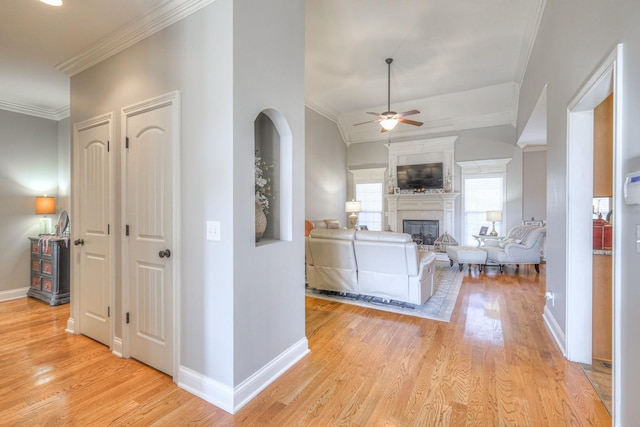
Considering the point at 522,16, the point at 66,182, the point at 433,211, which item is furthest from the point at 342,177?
the point at 66,182

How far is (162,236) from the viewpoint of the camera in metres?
2.34

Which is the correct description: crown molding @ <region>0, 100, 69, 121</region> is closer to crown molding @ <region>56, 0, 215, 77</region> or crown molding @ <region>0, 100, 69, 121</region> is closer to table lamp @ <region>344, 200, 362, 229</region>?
crown molding @ <region>56, 0, 215, 77</region>

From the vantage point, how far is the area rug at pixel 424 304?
3.65 meters

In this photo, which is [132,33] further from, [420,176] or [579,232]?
[420,176]

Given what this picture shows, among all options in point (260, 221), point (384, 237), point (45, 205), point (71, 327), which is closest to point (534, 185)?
point (384, 237)

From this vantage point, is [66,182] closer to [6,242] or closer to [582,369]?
[6,242]

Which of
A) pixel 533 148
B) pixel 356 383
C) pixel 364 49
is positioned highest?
pixel 364 49

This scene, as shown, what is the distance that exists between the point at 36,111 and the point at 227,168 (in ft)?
16.0

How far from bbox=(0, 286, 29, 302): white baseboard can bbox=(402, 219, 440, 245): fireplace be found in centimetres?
765

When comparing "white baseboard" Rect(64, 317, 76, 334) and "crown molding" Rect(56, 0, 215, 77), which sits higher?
"crown molding" Rect(56, 0, 215, 77)

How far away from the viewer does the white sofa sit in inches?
146

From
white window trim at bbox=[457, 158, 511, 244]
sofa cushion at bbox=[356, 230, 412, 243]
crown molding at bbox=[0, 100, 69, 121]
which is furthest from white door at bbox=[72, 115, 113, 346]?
white window trim at bbox=[457, 158, 511, 244]

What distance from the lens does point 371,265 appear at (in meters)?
3.94

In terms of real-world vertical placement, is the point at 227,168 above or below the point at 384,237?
above
